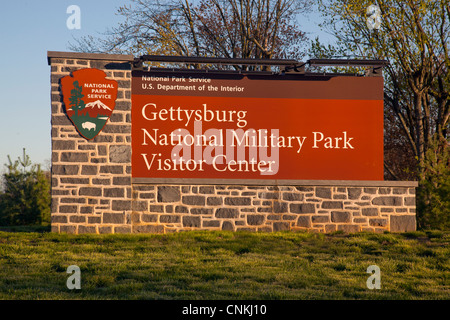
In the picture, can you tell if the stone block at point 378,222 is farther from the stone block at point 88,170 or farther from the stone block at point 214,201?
the stone block at point 88,170

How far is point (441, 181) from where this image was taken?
14.1 m

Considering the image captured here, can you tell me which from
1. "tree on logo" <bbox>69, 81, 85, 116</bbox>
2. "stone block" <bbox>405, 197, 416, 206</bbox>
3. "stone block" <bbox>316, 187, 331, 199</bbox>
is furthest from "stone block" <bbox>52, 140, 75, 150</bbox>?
"stone block" <bbox>405, 197, 416, 206</bbox>

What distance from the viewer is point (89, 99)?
41.7ft

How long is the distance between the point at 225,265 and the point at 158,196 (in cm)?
397

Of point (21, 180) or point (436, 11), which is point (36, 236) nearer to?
point (21, 180)

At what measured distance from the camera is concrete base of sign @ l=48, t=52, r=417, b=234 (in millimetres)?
12578

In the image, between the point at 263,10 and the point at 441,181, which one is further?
the point at 263,10

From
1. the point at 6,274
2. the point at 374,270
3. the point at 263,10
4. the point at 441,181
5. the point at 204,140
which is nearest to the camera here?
the point at 6,274

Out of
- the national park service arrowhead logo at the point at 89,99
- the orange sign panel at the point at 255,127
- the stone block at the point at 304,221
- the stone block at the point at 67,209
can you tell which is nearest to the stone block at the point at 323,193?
the orange sign panel at the point at 255,127

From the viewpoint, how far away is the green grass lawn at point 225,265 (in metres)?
7.46

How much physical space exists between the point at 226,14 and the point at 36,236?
1651cm

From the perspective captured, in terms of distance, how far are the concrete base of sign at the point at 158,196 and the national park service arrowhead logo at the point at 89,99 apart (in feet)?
0.47

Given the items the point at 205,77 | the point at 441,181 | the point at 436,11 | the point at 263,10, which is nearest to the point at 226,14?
the point at 263,10

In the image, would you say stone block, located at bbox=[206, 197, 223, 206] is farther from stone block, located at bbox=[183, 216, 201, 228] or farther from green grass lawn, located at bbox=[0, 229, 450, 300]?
green grass lawn, located at bbox=[0, 229, 450, 300]
